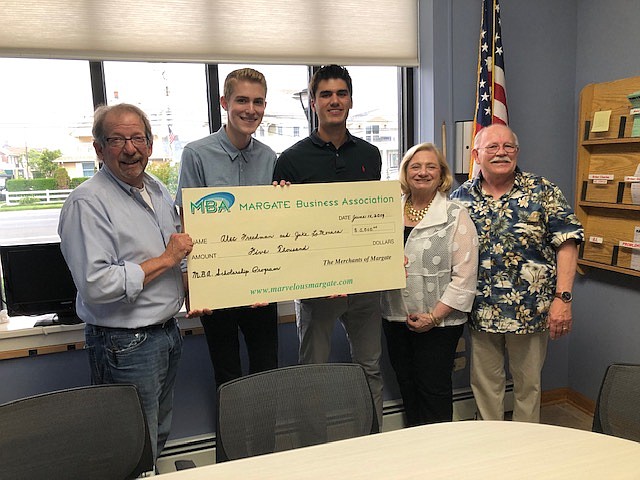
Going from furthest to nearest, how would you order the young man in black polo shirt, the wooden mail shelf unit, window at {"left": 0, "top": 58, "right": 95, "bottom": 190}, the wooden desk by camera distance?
the wooden mail shelf unit, window at {"left": 0, "top": 58, "right": 95, "bottom": 190}, the young man in black polo shirt, the wooden desk

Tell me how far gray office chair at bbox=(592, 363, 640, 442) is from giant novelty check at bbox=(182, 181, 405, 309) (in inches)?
32.8

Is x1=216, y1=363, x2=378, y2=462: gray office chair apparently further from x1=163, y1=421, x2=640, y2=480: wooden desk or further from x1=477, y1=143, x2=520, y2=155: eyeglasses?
x1=477, y1=143, x2=520, y2=155: eyeglasses

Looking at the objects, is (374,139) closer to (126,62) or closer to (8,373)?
(126,62)

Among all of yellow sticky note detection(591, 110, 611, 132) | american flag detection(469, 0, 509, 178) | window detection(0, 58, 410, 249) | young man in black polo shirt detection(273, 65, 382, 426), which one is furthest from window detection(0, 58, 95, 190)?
yellow sticky note detection(591, 110, 611, 132)

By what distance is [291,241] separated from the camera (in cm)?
202

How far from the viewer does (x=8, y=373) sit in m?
2.39

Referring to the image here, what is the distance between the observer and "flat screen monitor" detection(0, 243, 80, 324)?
7.57 ft

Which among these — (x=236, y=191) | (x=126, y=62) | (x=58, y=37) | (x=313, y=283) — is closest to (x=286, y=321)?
(x=313, y=283)

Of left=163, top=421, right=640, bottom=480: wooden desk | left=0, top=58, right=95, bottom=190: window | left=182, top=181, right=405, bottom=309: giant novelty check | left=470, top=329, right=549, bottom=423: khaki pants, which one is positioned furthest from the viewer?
left=0, top=58, right=95, bottom=190: window

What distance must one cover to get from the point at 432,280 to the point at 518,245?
15.4 inches

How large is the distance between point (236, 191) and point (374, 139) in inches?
58.5

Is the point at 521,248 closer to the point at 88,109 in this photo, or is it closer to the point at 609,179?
the point at 609,179

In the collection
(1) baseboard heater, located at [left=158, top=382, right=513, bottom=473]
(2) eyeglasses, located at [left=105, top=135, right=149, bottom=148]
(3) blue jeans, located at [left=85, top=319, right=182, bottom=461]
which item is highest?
(2) eyeglasses, located at [left=105, top=135, right=149, bottom=148]

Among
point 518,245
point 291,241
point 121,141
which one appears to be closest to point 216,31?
point 121,141
